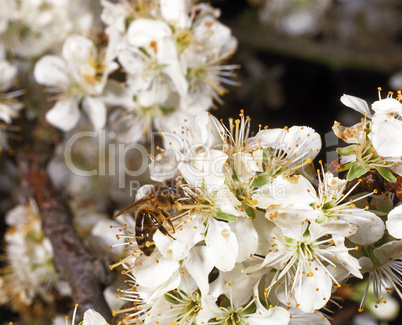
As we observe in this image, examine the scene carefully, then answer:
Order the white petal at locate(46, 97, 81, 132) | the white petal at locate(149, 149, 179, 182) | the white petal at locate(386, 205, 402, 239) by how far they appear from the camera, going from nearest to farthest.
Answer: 1. the white petal at locate(386, 205, 402, 239)
2. the white petal at locate(149, 149, 179, 182)
3. the white petal at locate(46, 97, 81, 132)

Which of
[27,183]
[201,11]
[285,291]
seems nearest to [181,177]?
[285,291]

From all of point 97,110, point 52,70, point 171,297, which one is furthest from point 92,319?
point 52,70

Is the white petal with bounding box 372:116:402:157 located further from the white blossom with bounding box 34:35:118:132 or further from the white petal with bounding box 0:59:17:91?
the white petal with bounding box 0:59:17:91

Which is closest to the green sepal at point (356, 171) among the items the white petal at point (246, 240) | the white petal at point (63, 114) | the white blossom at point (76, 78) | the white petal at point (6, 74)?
the white petal at point (246, 240)

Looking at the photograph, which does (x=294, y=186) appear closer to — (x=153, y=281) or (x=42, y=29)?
(x=153, y=281)

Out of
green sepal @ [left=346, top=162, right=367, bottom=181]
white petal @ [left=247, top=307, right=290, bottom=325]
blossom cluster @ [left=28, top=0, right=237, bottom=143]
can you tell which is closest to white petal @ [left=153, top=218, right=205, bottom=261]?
white petal @ [left=247, top=307, right=290, bottom=325]

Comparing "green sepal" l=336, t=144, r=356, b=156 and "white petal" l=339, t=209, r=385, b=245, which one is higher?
"green sepal" l=336, t=144, r=356, b=156
